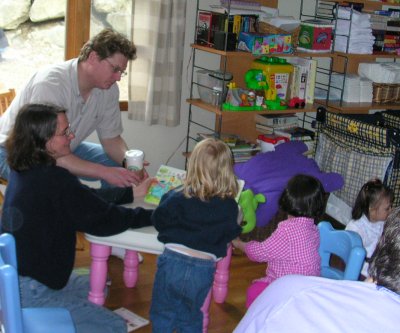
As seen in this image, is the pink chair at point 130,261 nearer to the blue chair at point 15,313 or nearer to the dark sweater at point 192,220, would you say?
the dark sweater at point 192,220

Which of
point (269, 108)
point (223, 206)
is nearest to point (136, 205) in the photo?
point (223, 206)

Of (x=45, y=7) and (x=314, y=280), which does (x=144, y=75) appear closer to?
(x=45, y=7)

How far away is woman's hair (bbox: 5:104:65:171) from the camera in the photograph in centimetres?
213

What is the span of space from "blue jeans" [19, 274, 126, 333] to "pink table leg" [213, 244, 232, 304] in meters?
0.94

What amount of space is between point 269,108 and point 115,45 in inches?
50.3

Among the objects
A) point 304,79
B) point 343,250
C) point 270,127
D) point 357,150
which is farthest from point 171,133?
point 343,250

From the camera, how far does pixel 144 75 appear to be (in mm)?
3957

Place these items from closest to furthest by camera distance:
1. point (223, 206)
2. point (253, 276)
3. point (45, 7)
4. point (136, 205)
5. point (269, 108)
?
1. point (223, 206)
2. point (136, 205)
3. point (253, 276)
4. point (45, 7)
5. point (269, 108)

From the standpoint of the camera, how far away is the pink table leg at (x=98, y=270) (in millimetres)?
2580

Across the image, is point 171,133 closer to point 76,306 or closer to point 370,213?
point 370,213

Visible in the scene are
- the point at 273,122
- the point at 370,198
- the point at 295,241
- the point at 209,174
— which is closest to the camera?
the point at 209,174

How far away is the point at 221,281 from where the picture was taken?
9.96 ft

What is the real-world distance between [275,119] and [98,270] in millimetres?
1987

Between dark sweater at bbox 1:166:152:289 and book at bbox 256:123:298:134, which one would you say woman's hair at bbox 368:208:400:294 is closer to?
dark sweater at bbox 1:166:152:289
